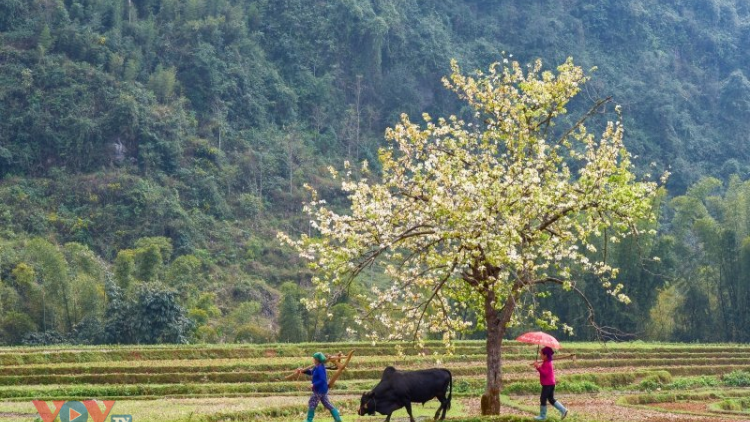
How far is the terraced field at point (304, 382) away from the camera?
29922 millimetres

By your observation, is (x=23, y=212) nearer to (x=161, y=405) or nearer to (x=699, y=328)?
(x=699, y=328)

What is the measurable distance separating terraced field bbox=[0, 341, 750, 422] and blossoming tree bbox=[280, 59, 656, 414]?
8.39 ft

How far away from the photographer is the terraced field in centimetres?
2992

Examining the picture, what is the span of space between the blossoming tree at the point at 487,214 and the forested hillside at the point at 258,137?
63.1ft

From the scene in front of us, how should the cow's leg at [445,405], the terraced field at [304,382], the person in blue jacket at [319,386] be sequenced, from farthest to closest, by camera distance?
the terraced field at [304,382] → the cow's leg at [445,405] → the person in blue jacket at [319,386]

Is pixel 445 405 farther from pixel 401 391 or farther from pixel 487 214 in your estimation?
pixel 487 214

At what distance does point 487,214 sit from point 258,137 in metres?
92.6

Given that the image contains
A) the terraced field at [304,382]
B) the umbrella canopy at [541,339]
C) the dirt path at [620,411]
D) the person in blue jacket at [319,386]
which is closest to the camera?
the person in blue jacket at [319,386]

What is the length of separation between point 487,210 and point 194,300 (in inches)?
2091

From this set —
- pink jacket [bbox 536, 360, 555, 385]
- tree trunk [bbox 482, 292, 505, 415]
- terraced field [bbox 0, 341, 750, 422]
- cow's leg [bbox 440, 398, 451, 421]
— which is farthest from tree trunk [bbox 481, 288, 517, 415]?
terraced field [bbox 0, 341, 750, 422]

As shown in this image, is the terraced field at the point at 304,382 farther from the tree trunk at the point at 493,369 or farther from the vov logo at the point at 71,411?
the vov logo at the point at 71,411

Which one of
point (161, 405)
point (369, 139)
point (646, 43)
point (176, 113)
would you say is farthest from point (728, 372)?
point (646, 43)

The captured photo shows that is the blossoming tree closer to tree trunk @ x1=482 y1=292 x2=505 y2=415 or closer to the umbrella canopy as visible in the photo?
tree trunk @ x1=482 y1=292 x2=505 y2=415

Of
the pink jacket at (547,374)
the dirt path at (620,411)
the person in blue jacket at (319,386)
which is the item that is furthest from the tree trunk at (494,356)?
the person in blue jacket at (319,386)
